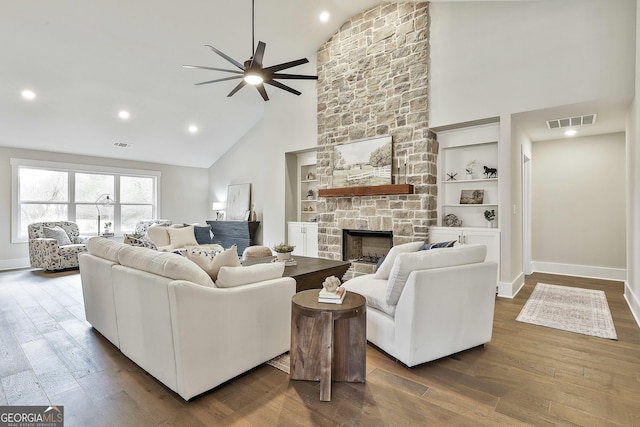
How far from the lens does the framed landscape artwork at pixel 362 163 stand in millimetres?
5203

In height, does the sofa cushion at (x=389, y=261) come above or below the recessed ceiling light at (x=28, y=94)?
below

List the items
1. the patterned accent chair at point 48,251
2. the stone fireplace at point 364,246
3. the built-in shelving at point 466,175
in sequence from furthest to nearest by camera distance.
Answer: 1. the patterned accent chair at point 48,251
2. the stone fireplace at point 364,246
3. the built-in shelving at point 466,175

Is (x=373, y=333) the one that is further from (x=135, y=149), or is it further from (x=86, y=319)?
(x=135, y=149)

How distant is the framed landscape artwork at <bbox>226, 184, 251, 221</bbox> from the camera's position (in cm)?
806

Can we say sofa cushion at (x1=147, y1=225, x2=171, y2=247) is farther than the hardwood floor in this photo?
Yes

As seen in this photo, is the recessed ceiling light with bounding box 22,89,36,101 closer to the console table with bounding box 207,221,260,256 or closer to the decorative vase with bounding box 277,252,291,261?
the console table with bounding box 207,221,260,256

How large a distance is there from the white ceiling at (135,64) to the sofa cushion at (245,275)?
13.0 ft

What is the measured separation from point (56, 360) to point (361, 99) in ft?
16.9

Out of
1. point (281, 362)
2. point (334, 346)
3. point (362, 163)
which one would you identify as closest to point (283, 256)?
point (281, 362)

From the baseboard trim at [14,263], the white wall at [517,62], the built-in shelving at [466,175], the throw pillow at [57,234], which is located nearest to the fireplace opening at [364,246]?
the built-in shelving at [466,175]

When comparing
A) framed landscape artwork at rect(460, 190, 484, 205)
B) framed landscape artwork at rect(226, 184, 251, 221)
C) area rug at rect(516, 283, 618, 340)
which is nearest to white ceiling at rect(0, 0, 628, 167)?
framed landscape artwork at rect(460, 190, 484, 205)

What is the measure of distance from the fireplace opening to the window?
217 inches

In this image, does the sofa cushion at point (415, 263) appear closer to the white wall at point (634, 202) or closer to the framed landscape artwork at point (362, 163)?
the white wall at point (634, 202)

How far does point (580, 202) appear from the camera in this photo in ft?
18.6
